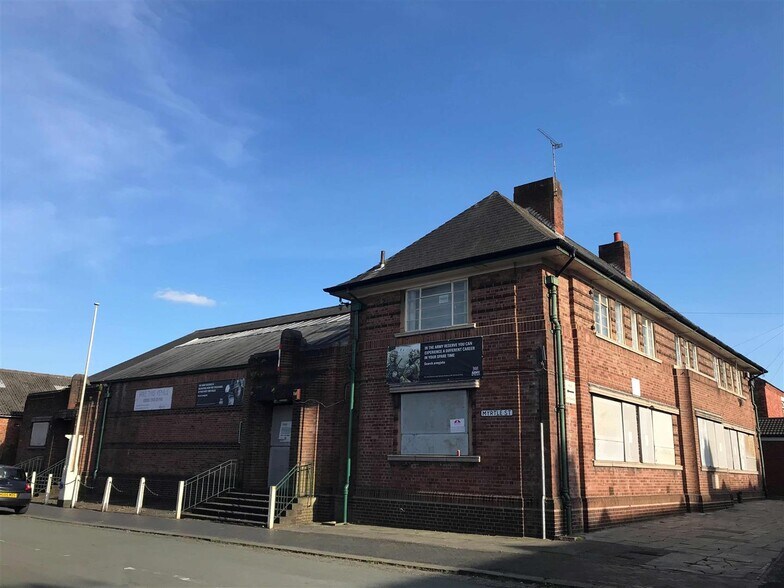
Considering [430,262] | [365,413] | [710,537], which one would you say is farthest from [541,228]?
[710,537]

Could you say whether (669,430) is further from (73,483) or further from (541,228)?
(73,483)

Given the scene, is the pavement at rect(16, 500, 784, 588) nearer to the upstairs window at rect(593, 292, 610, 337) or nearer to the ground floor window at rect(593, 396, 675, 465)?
the ground floor window at rect(593, 396, 675, 465)

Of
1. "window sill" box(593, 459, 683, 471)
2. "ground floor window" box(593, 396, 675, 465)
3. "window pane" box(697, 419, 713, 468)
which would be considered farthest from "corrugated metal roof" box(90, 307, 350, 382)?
"window pane" box(697, 419, 713, 468)

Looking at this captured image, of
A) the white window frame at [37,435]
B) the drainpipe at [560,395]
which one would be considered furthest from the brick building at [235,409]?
the drainpipe at [560,395]

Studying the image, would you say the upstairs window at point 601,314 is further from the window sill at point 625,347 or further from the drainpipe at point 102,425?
the drainpipe at point 102,425

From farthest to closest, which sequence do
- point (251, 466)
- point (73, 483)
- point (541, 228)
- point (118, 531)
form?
1. point (73, 483)
2. point (251, 466)
3. point (541, 228)
4. point (118, 531)

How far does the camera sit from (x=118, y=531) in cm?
1440

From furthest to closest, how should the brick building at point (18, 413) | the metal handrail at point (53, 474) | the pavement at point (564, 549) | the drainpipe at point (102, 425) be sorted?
the brick building at point (18, 413), the metal handrail at point (53, 474), the drainpipe at point (102, 425), the pavement at point (564, 549)

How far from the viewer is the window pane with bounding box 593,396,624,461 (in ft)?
50.9

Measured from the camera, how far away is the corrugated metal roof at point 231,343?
75.8ft

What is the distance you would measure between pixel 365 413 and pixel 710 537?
854cm

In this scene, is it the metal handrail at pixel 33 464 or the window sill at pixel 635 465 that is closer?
the window sill at pixel 635 465

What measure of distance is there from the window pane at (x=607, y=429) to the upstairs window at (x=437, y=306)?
4.15 meters

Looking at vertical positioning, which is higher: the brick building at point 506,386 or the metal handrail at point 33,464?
the brick building at point 506,386
